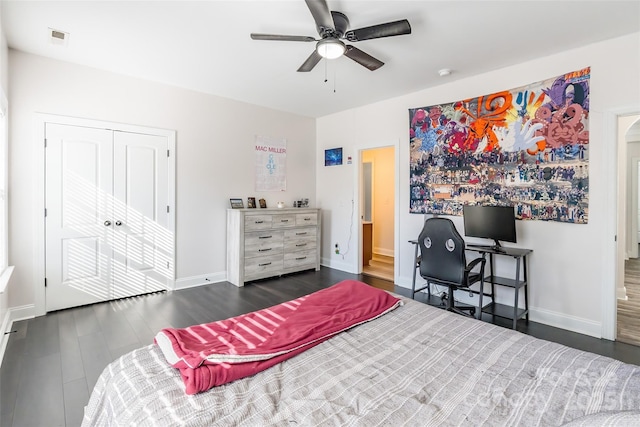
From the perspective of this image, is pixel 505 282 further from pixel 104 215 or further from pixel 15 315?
pixel 15 315

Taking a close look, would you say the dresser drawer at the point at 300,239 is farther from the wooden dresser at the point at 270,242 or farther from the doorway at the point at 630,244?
the doorway at the point at 630,244

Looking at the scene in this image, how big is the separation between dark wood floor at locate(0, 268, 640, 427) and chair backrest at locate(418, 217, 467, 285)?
907mm

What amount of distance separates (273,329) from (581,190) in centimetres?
312

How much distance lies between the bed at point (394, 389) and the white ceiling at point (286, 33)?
7.84 ft

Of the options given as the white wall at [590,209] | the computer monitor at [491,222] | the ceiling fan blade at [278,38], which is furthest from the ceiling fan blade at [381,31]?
the computer monitor at [491,222]

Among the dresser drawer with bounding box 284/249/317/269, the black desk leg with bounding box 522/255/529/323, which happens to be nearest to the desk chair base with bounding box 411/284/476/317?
the black desk leg with bounding box 522/255/529/323

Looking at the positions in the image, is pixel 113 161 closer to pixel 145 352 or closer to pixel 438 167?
pixel 145 352

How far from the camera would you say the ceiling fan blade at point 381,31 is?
2172 millimetres

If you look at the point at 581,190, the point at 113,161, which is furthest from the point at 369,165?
the point at 113,161

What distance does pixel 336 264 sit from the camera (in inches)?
212

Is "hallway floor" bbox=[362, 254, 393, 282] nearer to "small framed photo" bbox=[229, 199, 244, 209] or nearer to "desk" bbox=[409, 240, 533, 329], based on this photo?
"desk" bbox=[409, 240, 533, 329]

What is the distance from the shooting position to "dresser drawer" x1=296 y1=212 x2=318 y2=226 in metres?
5.01

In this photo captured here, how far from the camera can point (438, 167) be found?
12.9 ft

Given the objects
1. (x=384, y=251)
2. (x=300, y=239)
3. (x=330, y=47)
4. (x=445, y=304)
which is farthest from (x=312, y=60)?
(x=384, y=251)
